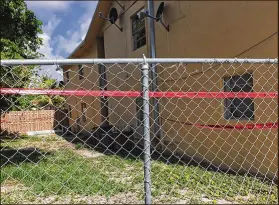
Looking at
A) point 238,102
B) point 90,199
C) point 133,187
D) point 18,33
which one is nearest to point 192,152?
point 238,102

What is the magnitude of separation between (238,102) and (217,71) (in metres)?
0.87

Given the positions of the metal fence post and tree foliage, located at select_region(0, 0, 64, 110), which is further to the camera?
tree foliage, located at select_region(0, 0, 64, 110)

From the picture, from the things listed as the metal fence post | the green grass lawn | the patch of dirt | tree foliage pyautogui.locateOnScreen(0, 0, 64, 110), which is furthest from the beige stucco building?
tree foliage pyautogui.locateOnScreen(0, 0, 64, 110)

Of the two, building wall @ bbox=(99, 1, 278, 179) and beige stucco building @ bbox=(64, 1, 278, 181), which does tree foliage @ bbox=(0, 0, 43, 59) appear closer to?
beige stucco building @ bbox=(64, 1, 278, 181)

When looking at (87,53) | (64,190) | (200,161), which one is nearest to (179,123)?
(200,161)

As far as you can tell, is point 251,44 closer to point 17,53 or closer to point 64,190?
point 64,190

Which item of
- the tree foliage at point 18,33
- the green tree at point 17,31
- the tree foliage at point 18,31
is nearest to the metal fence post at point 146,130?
the tree foliage at point 18,33

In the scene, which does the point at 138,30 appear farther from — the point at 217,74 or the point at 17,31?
the point at 217,74

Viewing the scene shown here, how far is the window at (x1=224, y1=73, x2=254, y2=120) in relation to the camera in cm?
690

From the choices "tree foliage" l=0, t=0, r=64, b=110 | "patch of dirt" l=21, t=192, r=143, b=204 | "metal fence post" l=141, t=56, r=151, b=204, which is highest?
"tree foliage" l=0, t=0, r=64, b=110

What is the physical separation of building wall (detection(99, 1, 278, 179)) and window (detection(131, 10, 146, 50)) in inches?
44.8

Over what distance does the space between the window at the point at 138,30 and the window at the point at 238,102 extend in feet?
17.4

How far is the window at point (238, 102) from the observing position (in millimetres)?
6898

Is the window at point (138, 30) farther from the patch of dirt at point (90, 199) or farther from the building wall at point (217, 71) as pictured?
the patch of dirt at point (90, 199)
